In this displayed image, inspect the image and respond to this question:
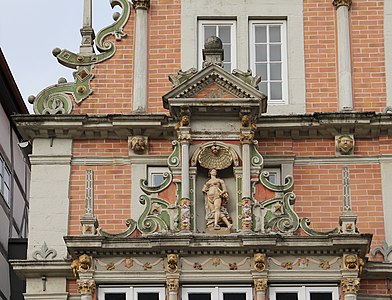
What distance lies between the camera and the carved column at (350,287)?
2972 centimetres

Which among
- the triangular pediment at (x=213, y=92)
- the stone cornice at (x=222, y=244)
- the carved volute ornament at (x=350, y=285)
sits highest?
the triangular pediment at (x=213, y=92)

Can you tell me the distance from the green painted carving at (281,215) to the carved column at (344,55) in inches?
128

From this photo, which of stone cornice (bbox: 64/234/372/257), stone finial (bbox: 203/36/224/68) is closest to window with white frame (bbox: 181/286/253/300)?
stone cornice (bbox: 64/234/372/257)

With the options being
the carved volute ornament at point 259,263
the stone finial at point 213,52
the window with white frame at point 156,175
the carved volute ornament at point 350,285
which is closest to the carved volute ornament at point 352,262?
the carved volute ornament at point 350,285

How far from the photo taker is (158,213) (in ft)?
101

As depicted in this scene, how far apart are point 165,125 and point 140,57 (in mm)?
1999

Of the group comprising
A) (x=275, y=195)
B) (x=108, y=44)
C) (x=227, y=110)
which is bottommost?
(x=275, y=195)

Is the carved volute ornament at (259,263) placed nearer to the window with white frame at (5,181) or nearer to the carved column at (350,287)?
the carved column at (350,287)

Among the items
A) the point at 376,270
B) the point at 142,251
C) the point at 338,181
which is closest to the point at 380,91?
the point at 338,181

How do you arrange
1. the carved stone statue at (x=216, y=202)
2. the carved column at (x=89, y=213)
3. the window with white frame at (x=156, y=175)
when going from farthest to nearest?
the window with white frame at (x=156, y=175), the carved stone statue at (x=216, y=202), the carved column at (x=89, y=213)

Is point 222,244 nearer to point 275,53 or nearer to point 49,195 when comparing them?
point 49,195

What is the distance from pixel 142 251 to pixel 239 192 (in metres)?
2.58

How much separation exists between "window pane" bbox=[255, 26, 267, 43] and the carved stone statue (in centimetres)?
412

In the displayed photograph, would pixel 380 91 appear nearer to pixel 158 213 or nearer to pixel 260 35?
pixel 260 35
